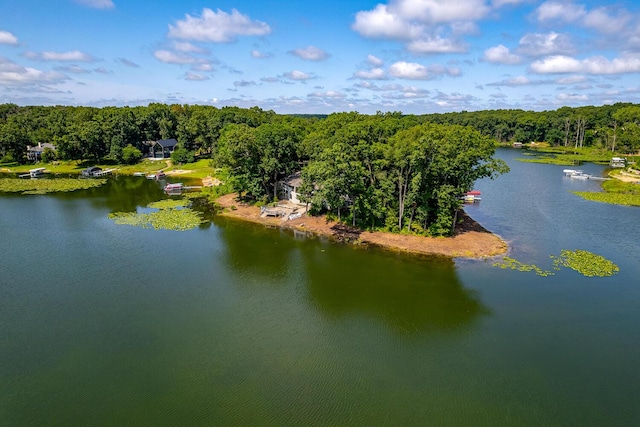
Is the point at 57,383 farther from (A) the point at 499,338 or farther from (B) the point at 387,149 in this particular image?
(B) the point at 387,149

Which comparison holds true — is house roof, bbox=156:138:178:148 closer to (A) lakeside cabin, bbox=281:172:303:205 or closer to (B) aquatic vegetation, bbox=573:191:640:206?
(A) lakeside cabin, bbox=281:172:303:205

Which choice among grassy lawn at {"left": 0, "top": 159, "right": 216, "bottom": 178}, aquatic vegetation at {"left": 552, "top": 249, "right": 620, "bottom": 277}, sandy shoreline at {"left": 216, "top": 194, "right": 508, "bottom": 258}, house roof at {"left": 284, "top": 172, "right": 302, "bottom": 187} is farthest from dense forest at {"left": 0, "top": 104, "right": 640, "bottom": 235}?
aquatic vegetation at {"left": 552, "top": 249, "right": 620, "bottom": 277}

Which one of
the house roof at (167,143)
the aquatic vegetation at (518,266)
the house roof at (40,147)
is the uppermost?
the house roof at (167,143)

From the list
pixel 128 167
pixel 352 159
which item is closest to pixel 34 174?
pixel 128 167

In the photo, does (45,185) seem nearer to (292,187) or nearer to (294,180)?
(294,180)

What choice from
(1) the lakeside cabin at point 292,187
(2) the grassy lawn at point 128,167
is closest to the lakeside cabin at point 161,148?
(2) the grassy lawn at point 128,167

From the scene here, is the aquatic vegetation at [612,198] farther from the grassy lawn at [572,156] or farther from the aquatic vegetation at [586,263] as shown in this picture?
the grassy lawn at [572,156]
